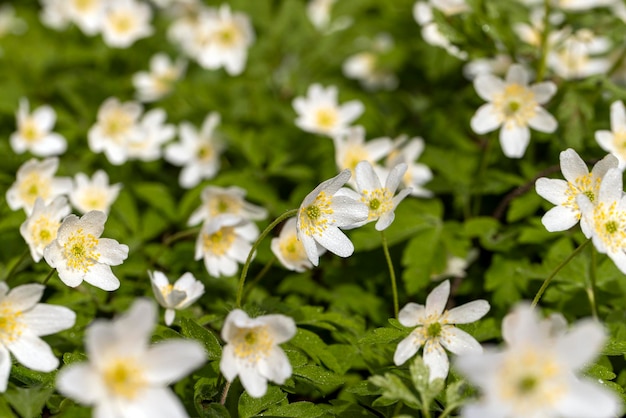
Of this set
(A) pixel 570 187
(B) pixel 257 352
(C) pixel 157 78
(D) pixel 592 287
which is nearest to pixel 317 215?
(B) pixel 257 352

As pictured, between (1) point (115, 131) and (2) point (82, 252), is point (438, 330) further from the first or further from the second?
(1) point (115, 131)

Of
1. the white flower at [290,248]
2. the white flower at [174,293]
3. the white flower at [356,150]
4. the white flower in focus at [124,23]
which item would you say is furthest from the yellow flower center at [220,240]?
the white flower in focus at [124,23]

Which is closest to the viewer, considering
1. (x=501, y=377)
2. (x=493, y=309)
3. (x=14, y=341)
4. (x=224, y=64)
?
(x=501, y=377)

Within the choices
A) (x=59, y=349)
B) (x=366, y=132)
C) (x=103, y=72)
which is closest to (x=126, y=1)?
(x=103, y=72)

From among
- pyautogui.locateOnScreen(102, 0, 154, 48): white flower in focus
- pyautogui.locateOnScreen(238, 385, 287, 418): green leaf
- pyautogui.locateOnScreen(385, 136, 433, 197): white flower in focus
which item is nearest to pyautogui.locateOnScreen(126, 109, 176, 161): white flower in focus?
pyautogui.locateOnScreen(102, 0, 154, 48): white flower in focus

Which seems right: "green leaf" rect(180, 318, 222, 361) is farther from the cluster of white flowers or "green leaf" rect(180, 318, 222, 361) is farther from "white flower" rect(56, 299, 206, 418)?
the cluster of white flowers

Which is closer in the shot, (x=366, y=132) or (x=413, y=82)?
(x=366, y=132)

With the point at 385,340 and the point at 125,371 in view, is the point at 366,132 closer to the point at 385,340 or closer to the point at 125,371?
the point at 385,340

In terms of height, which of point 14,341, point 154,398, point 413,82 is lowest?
point 413,82
